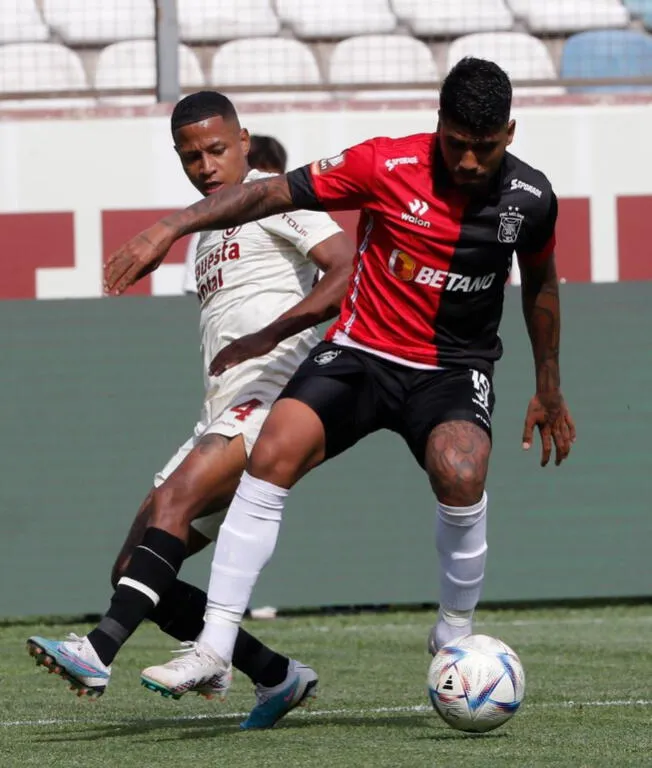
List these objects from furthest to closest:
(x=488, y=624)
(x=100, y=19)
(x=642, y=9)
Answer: (x=642, y=9) < (x=100, y=19) < (x=488, y=624)

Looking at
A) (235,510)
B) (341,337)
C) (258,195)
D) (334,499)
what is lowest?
(334,499)

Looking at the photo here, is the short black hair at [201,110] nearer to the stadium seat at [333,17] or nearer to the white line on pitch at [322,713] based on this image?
the white line on pitch at [322,713]

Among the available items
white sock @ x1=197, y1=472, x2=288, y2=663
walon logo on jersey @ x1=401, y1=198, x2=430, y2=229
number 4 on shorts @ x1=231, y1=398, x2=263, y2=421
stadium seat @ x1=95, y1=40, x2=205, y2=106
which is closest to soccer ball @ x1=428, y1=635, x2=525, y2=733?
white sock @ x1=197, y1=472, x2=288, y2=663

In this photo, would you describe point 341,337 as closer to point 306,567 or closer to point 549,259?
point 549,259

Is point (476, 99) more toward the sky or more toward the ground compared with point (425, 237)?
more toward the sky

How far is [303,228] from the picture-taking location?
5902 mm

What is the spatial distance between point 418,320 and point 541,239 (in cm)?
49

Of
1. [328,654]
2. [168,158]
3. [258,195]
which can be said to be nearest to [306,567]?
[328,654]

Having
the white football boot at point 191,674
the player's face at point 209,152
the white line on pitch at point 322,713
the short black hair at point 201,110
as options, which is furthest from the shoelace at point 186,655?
the short black hair at point 201,110

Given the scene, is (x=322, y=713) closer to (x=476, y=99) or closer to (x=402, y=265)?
(x=402, y=265)

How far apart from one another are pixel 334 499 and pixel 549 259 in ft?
13.9

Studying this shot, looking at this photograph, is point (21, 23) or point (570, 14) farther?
point (570, 14)

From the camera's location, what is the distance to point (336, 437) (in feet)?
17.1

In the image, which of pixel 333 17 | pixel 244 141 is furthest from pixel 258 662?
pixel 333 17
